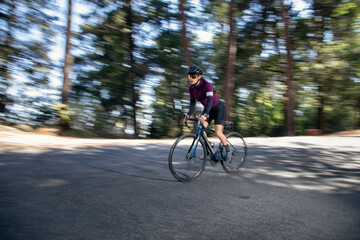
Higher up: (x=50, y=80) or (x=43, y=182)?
(x=50, y=80)

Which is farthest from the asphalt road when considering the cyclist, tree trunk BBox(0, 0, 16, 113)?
tree trunk BBox(0, 0, 16, 113)

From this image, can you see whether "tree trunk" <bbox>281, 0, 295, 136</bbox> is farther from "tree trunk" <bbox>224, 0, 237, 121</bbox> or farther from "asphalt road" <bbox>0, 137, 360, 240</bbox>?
"asphalt road" <bbox>0, 137, 360, 240</bbox>

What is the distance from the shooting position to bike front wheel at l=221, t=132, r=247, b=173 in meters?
6.30

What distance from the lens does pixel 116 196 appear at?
4379 millimetres

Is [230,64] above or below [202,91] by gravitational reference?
above

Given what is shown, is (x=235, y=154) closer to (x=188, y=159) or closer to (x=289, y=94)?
(x=188, y=159)

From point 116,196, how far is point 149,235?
1.42m

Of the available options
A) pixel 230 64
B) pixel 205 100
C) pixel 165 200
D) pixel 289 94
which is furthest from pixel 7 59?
pixel 289 94

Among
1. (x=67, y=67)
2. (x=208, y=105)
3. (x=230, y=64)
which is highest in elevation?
(x=230, y=64)

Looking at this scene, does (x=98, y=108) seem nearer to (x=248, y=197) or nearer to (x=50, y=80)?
(x=50, y=80)

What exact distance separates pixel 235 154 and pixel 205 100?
1.56 m

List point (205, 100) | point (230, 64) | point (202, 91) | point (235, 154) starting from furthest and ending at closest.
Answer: point (230, 64), point (235, 154), point (205, 100), point (202, 91)

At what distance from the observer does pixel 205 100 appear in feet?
18.7

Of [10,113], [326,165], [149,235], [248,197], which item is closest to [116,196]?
[149,235]
